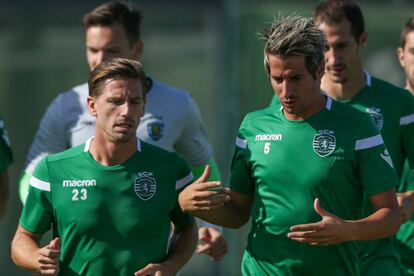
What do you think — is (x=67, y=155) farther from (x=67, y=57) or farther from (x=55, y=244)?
(x=67, y=57)

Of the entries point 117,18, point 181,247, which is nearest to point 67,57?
point 117,18

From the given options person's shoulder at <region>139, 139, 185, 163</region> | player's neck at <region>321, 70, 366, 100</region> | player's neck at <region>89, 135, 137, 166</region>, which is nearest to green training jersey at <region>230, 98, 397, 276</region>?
person's shoulder at <region>139, 139, 185, 163</region>

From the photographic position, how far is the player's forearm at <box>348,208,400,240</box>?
6430 millimetres

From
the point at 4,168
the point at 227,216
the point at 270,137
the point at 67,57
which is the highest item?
the point at 270,137

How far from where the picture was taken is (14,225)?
1558 cm

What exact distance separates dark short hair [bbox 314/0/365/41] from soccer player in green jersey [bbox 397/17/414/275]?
55 cm

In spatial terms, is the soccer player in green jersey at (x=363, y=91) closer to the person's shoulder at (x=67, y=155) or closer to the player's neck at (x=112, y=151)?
the player's neck at (x=112, y=151)

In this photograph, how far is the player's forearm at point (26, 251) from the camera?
6.67m

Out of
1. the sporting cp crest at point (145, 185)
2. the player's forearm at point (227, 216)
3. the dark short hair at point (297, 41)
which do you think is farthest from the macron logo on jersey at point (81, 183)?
the dark short hair at point (297, 41)

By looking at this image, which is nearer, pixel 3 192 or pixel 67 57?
pixel 3 192

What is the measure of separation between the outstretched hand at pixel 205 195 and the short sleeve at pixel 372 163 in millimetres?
718

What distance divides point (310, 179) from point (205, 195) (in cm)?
58

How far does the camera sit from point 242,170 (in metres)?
6.95

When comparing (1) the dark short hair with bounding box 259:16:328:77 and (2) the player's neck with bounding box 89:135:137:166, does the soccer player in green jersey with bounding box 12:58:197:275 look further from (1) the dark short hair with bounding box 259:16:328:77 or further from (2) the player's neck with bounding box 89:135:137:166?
(1) the dark short hair with bounding box 259:16:328:77
